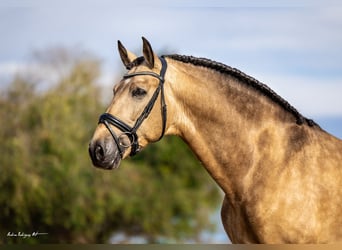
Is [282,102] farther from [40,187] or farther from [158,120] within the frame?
[40,187]

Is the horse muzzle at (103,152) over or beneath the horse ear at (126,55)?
beneath

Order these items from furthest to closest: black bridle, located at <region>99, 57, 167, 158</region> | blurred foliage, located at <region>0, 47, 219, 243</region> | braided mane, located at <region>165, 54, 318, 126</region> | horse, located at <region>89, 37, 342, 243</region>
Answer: blurred foliage, located at <region>0, 47, 219, 243</region> → braided mane, located at <region>165, 54, 318, 126</region> → black bridle, located at <region>99, 57, 167, 158</region> → horse, located at <region>89, 37, 342, 243</region>

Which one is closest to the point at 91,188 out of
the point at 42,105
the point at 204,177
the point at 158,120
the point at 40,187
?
the point at 40,187

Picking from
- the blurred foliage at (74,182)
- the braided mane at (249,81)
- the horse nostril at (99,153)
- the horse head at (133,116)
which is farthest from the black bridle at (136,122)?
the blurred foliage at (74,182)

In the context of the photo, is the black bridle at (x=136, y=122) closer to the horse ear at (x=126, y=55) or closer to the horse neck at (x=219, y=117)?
the horse neck at (x=219, y=117)

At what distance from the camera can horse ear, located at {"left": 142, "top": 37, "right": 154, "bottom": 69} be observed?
4996 millimetres

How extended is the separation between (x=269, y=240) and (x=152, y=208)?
878 inches

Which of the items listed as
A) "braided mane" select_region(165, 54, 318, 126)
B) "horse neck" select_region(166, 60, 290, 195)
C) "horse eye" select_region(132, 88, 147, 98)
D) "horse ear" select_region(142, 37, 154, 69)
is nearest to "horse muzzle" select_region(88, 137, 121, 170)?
"horse eye" select_region(132, 88, 147, 98)

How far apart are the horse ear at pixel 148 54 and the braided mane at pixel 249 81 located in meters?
0.29

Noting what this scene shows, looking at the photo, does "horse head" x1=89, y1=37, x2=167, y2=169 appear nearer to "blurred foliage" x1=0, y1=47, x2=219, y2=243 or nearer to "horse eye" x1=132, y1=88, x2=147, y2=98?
"horse eye" x1=132, y1=88, x2=147, y2=98

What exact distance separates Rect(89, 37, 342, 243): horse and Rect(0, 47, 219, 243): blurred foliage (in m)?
17.1

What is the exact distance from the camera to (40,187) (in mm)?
23797

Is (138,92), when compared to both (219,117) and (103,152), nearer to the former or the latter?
(103,152)

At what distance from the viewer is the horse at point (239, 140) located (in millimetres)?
4793
